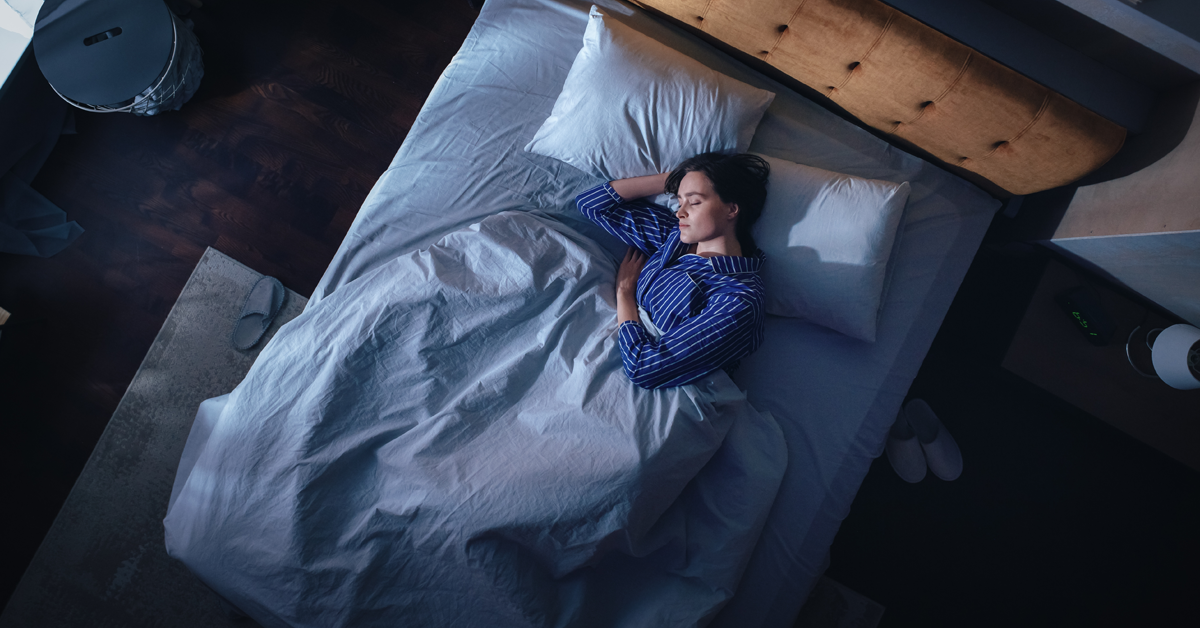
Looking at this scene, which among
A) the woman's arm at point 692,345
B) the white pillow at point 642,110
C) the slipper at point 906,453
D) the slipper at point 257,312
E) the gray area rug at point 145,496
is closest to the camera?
the woman's arm at point 692,345

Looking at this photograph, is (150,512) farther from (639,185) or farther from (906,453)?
(906,453)

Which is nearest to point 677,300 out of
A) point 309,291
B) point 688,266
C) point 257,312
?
point 688,266

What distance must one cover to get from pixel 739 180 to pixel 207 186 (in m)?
2.06

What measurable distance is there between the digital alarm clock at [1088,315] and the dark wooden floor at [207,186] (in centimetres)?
233

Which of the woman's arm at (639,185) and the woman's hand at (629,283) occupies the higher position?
the woman's arm at (639,185)

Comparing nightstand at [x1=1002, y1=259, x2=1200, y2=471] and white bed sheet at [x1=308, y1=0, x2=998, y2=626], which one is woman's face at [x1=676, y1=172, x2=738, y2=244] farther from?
nightstand at [x1=1002, y1=259, x2=1200, y2=471]

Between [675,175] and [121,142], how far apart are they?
2255mm

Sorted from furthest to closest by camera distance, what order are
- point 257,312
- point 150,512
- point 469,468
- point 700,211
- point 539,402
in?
point 257,312, point 150,512, point 700,211, point 539,402, point 469,468

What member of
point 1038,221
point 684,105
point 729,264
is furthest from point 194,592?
point 1038,221

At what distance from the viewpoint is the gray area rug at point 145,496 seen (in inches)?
66.4

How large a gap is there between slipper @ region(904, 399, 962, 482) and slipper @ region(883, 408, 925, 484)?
4cm

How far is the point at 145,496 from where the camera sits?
70.3 inches

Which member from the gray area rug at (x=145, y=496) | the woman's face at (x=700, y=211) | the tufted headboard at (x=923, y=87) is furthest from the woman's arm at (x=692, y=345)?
the gray area rug at (x=145, y=496)

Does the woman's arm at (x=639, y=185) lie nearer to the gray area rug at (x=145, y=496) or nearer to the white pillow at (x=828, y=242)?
the white pillow at (x=828, y=242)
